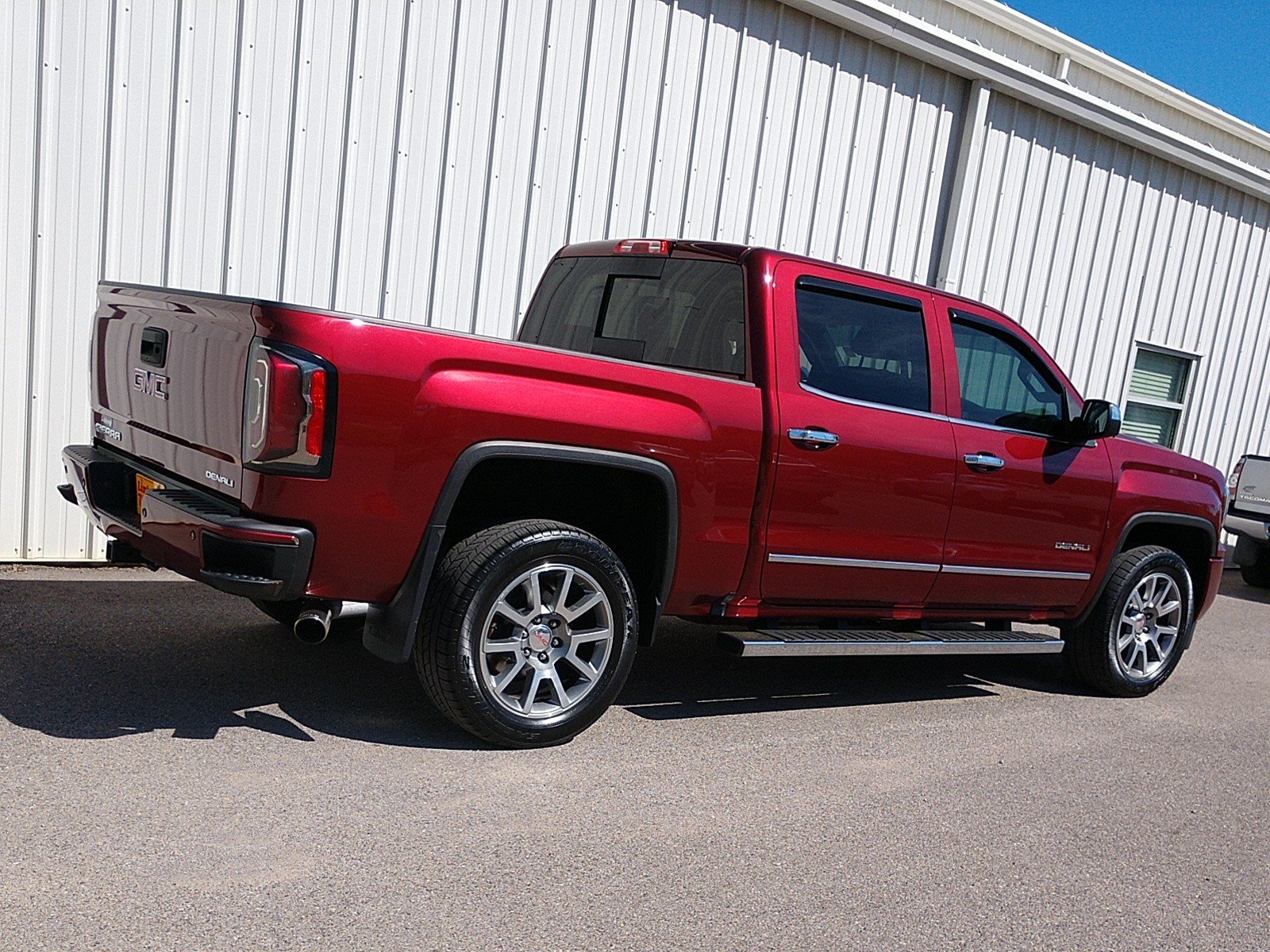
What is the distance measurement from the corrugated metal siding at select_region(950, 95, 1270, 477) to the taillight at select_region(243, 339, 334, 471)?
24.8ft

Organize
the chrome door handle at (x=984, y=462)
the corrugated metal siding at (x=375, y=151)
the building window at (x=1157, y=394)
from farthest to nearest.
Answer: the building window at (x=1157, y=394) → the corrugated metal siding at (x=375, y=151) → the chrome door handle at (x=984, y=462)

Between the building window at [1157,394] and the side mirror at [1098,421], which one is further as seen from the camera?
the building window at [1157,394]

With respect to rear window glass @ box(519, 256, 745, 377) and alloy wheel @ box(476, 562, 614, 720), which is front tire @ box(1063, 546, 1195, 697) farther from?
alloy wheel @ box(476, 562, 614, 720)

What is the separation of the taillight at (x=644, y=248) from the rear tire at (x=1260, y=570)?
26.3 ft

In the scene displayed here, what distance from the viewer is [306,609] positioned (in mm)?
3936

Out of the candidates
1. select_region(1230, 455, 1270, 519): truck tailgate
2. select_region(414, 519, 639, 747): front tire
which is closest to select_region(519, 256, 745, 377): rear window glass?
select_region(414, 519, 639, 747): front tire

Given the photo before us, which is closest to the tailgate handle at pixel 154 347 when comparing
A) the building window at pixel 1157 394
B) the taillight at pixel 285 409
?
the taillight at pixel 285 409

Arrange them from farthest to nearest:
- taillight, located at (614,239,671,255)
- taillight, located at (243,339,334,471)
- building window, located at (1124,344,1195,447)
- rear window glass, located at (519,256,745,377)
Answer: building window, located at (1124,344,1195,447) → taillight, located at (614,239,671,255) → rear window glass, located at (519,256,745,377) → taillight, located at (243,339,334,471)

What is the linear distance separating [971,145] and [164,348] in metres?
7.59

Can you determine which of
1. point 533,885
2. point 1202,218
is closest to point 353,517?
point 533,885

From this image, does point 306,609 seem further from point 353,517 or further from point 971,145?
point 971,145

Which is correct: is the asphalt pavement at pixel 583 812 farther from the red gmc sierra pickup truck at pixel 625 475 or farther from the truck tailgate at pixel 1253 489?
the truck tailgate at pixel 1253 489

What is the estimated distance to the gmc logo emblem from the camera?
4.20 meters

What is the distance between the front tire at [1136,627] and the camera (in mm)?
6098
